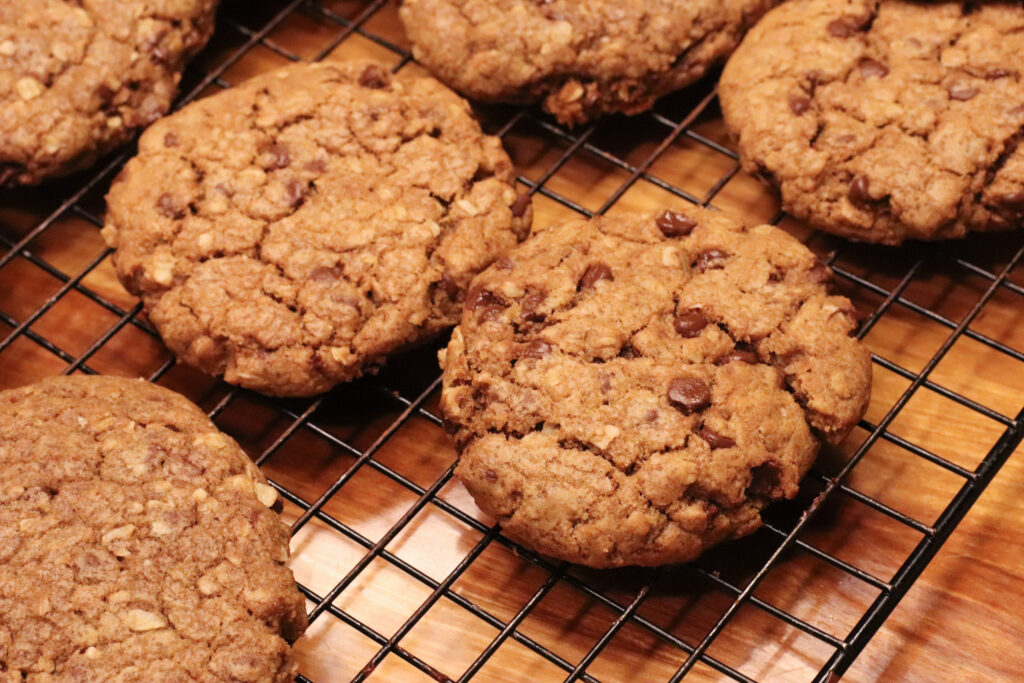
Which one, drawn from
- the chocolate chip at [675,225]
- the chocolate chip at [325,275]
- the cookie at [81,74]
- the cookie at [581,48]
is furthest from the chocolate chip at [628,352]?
the cookie at [81,74]

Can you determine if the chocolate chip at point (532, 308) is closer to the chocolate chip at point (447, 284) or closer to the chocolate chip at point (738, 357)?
the chocolate chip at point (447, 284)

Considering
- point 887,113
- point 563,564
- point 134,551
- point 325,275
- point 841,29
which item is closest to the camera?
point 134,551

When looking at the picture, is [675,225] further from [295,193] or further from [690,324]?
[295,193]

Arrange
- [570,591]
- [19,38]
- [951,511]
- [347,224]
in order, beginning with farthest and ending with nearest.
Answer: [19,38] → [347,224] → [570,591] → [951,511]

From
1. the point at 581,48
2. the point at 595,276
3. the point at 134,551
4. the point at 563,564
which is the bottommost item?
the point at 563,564

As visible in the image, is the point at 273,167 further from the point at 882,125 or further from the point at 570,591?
the point at 882,125

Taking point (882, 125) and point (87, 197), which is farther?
point (87, 197)

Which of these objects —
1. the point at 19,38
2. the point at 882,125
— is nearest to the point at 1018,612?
the point at 882,125

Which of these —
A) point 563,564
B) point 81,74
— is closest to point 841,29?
point 563,564
